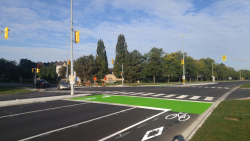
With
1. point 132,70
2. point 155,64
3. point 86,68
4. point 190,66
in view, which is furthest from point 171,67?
point 86,68

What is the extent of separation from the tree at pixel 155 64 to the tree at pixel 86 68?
20638mm

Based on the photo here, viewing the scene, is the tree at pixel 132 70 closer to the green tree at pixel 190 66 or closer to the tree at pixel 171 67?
the tree at pixel 171 67

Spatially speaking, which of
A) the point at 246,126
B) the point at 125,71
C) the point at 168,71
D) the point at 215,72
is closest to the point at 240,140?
the point at 246,126

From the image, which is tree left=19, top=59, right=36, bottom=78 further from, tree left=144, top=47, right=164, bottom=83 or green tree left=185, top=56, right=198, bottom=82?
green tree left=185, top=56, right=198, bottom=82

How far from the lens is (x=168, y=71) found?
7212cm

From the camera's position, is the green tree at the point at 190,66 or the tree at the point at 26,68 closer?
the tree at the point at 26,68

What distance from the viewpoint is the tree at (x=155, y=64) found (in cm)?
6556

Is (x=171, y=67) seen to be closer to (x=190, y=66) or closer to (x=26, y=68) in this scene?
(x=190, y=66)

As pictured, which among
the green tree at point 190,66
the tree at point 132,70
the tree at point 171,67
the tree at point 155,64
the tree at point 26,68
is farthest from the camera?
the green tree at point 190,66

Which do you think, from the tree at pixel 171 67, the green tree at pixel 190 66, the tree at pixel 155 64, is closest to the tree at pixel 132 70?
the tree at pixel 155 64

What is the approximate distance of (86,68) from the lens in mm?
53125

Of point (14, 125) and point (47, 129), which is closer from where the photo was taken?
point (47, 129)

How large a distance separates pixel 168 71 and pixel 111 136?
68171 millimetres

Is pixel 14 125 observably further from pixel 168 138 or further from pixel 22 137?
pixel 168 138
